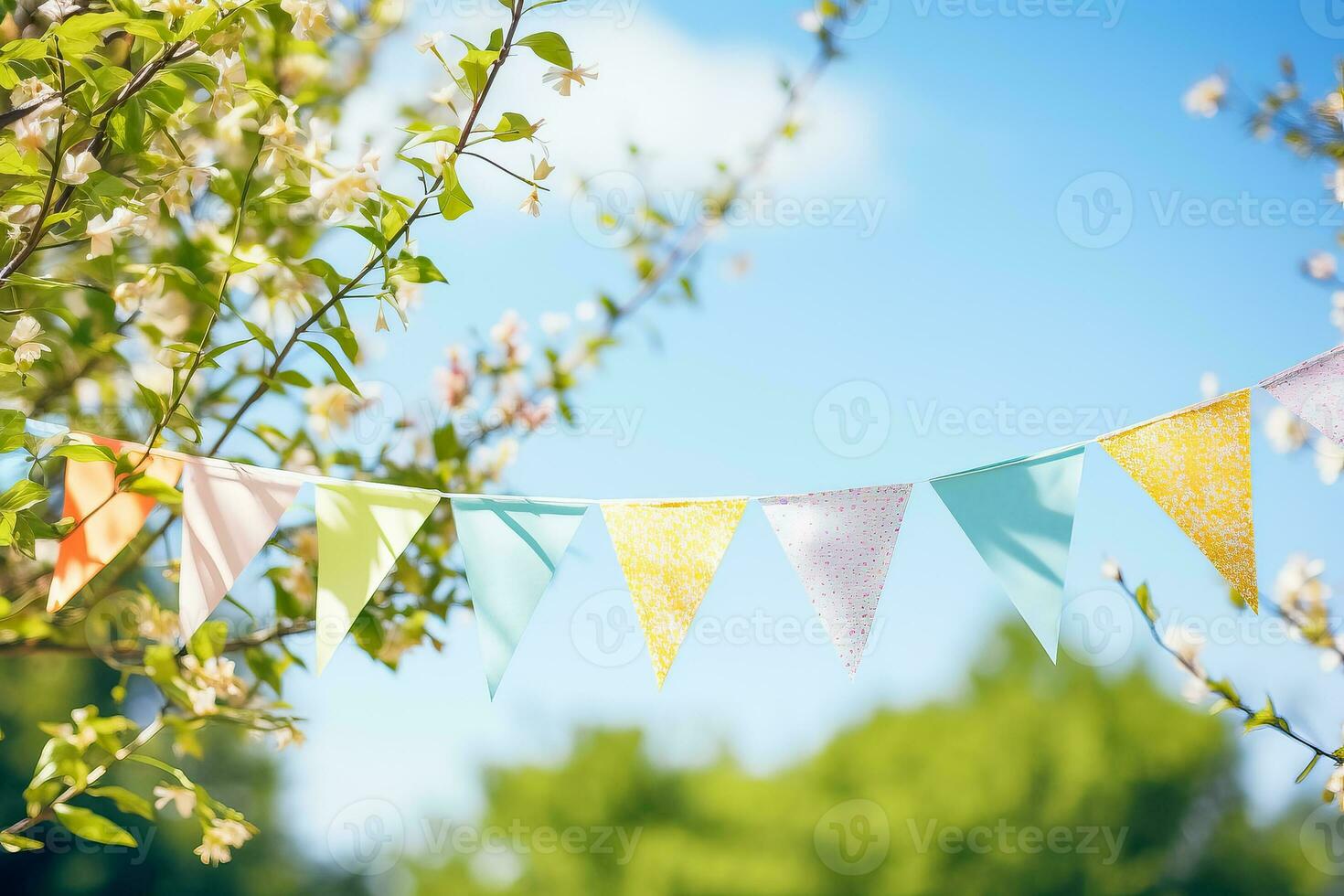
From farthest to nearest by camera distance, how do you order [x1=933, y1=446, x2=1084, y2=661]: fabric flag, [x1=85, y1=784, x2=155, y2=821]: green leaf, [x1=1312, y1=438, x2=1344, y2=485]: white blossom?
[x1=1312, y1=438, x2=1344, y2=485]: white blossom < [x1=933, y1=446, x2=1084, y2=661]: fabric flag < [x1=85, y1=784, x2=155, y2=821]: green leaf

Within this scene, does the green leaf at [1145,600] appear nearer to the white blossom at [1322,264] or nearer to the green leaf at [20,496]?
the white blossom at [1322,264]

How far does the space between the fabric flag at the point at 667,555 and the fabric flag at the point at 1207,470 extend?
59 cm

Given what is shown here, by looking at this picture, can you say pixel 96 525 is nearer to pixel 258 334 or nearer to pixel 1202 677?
pixel 258 334

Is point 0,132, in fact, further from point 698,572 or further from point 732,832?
point 732,832

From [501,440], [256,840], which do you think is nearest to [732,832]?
[256,840]

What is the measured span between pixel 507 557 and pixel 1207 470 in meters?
1.04

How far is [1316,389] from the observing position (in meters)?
1.40

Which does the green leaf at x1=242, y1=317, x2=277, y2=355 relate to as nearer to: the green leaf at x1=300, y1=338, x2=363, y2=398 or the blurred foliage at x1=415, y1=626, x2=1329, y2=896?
the green leaf at x1=300, y1=338, x2=363, y2=398

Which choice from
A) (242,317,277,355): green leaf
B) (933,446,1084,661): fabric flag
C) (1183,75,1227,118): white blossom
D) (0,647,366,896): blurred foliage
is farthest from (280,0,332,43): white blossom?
(0,647,366,896): blurred foliage

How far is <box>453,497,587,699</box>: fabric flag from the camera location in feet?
4.48

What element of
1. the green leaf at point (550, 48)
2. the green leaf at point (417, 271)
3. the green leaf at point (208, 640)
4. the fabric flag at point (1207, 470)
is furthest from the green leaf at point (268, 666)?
the fabric flag at point (1207, 470)

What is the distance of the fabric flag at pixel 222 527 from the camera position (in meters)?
1.34

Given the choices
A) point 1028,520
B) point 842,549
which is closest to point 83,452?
point 842,549

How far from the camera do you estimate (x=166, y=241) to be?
144cm
